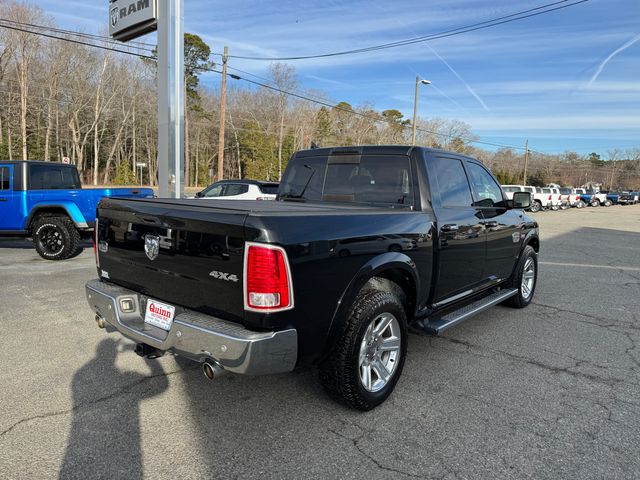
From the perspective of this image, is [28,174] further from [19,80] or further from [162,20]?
[19,80]

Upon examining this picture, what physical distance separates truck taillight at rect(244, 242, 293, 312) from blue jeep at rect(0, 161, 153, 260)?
688 centimetres

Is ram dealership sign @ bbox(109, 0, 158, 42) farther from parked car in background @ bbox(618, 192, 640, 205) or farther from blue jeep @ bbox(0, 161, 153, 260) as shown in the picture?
parked car in background @ bbox(618, 192, 640, 205)

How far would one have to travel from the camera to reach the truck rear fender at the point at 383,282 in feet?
9.20

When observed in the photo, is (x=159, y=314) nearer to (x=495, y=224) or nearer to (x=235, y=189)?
(x=495, y=224)

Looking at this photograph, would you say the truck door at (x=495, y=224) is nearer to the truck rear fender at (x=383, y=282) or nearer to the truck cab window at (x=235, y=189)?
the truck rear fender at (x=383, y=282)

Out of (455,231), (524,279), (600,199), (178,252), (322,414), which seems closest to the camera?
(178,252)

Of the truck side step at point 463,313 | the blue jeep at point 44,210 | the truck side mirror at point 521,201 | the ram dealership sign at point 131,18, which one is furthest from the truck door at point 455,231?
the ram dealership sign at point 131,18

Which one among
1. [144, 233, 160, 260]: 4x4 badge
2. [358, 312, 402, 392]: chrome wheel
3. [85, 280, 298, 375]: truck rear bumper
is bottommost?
[358, 312, 402, 392]: chrome wheel

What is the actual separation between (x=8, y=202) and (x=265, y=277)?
833 cm

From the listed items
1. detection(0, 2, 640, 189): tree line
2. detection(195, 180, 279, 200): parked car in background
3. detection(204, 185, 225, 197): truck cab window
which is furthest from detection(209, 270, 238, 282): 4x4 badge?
detection(0, 2, 640, 189): tree line

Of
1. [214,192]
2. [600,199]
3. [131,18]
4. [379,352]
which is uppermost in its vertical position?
[131,18]

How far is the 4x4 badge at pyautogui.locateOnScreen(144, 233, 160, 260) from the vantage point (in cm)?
291

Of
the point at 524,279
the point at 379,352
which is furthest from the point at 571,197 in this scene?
the point at 379,352

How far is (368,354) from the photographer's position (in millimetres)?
3143
